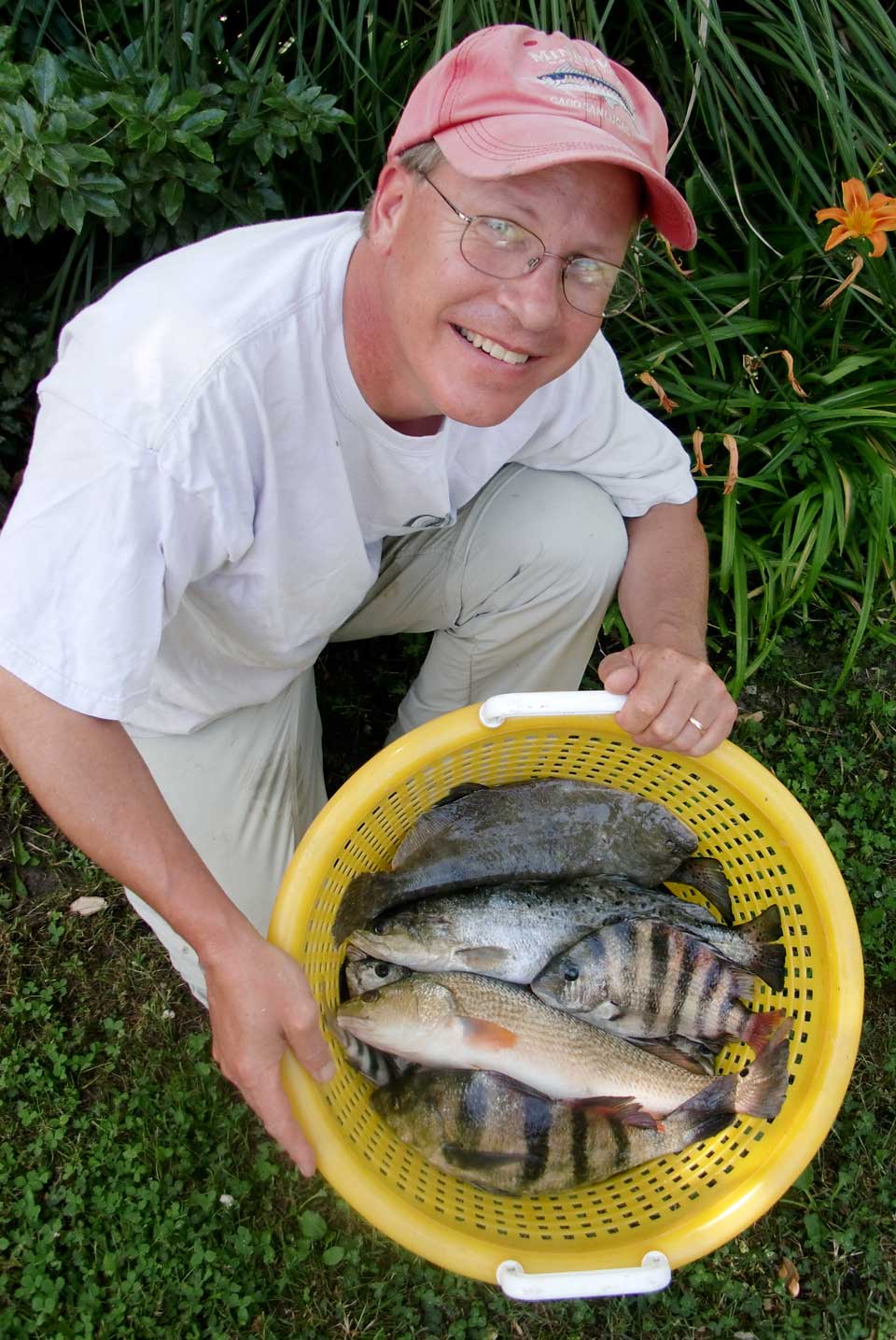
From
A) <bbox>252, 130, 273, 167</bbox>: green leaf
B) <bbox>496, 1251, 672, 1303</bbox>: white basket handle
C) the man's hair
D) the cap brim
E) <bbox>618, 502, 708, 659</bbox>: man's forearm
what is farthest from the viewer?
<bbox>252, 130, 273, 167</bbox>: green leaf

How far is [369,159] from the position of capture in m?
3.29

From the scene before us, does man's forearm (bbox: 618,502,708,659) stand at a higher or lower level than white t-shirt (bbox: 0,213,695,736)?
lower

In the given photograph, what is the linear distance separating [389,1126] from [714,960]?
0.83 metres

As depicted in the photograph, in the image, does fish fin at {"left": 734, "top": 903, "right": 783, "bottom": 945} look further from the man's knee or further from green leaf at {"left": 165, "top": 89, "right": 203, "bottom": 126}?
Answer: green leaf at {"left": 165, "top": 89, "right": 203, "bottom": 126}

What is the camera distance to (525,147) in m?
1.76

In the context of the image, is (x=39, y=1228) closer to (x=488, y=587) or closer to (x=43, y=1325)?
(x=43, y=1325)

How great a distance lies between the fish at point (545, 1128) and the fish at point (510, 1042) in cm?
6

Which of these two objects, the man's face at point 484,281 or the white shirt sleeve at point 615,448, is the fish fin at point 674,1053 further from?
the man's face at point 484,281

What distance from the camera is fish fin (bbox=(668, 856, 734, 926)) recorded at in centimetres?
269

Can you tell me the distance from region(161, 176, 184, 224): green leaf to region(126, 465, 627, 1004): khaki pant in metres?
1.02

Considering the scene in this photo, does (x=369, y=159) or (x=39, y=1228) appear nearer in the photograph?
(x=39, y=1228)

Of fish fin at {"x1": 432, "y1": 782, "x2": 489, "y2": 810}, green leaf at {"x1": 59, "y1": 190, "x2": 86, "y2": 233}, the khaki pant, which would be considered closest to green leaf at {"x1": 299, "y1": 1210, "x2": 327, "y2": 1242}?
the khaki pant

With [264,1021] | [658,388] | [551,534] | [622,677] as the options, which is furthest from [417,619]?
[264,1021]

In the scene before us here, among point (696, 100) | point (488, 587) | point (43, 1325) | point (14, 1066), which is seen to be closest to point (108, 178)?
point (488, 587)
